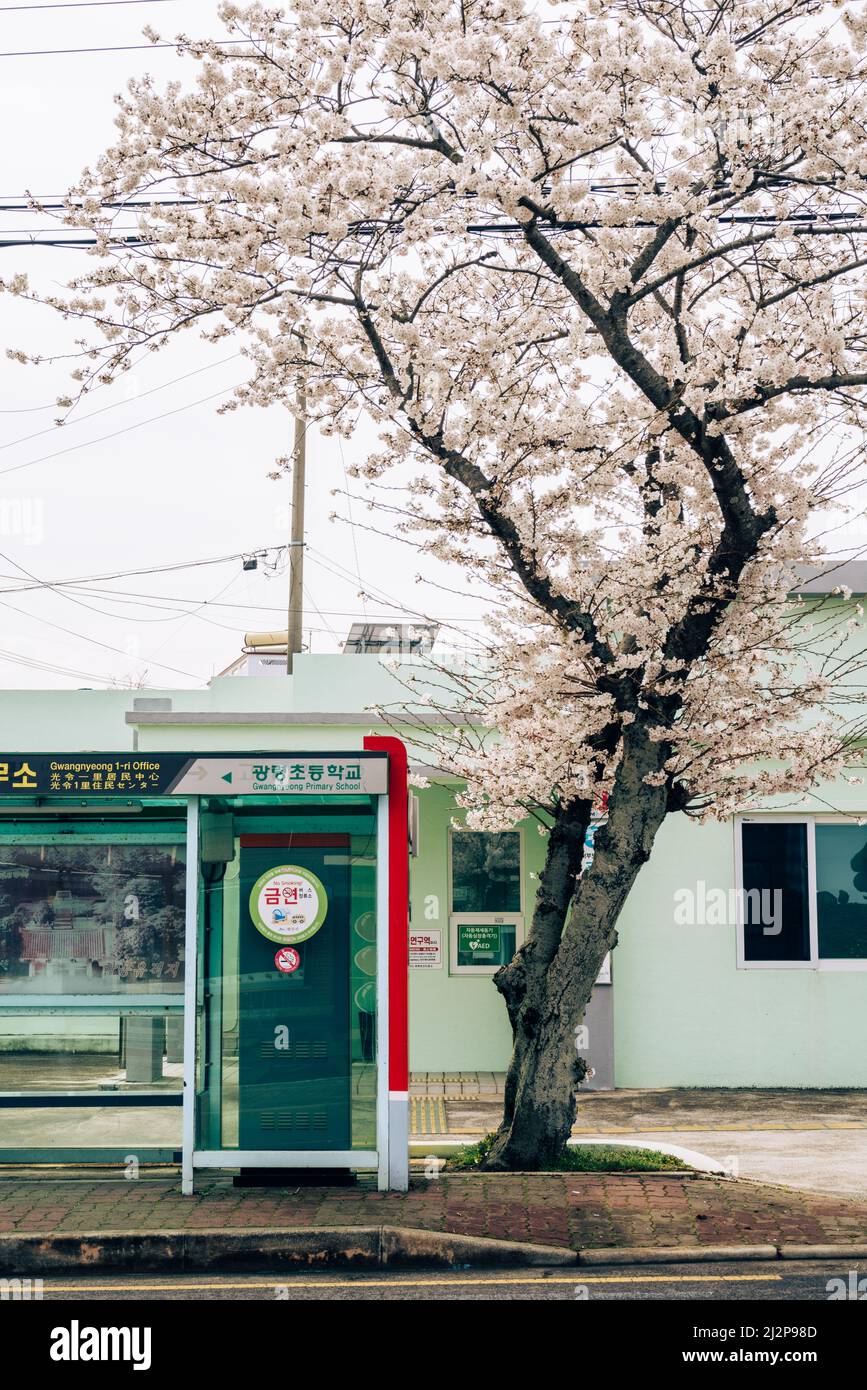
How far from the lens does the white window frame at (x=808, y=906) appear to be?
1418cm

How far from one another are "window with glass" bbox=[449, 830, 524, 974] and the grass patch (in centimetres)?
461

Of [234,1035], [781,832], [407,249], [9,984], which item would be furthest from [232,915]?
[781,832]

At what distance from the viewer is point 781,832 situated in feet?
47.6

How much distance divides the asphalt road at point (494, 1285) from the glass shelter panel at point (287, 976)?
1462 mm

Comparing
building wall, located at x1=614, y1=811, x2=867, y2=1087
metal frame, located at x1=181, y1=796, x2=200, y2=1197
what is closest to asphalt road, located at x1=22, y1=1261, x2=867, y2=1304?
metal frame, located at x1=181, y1=796, x2=200, y2=1197

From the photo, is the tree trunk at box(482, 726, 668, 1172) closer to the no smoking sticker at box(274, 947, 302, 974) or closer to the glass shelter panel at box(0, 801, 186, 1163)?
the no smoking sticker at box(274, 947, 302, 974)

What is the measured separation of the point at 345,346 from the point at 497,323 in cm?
116

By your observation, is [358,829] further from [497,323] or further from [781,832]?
[781,832]

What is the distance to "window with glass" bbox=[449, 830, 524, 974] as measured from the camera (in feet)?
48.9

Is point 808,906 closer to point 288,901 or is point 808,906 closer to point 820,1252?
point 820,1252

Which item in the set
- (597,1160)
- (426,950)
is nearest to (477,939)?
(426,950)

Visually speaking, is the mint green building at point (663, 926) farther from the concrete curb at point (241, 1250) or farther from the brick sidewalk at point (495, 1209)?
the concrete curb at point (241, 1250)

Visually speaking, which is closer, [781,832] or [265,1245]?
[265,1245]

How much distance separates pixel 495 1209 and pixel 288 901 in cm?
240
